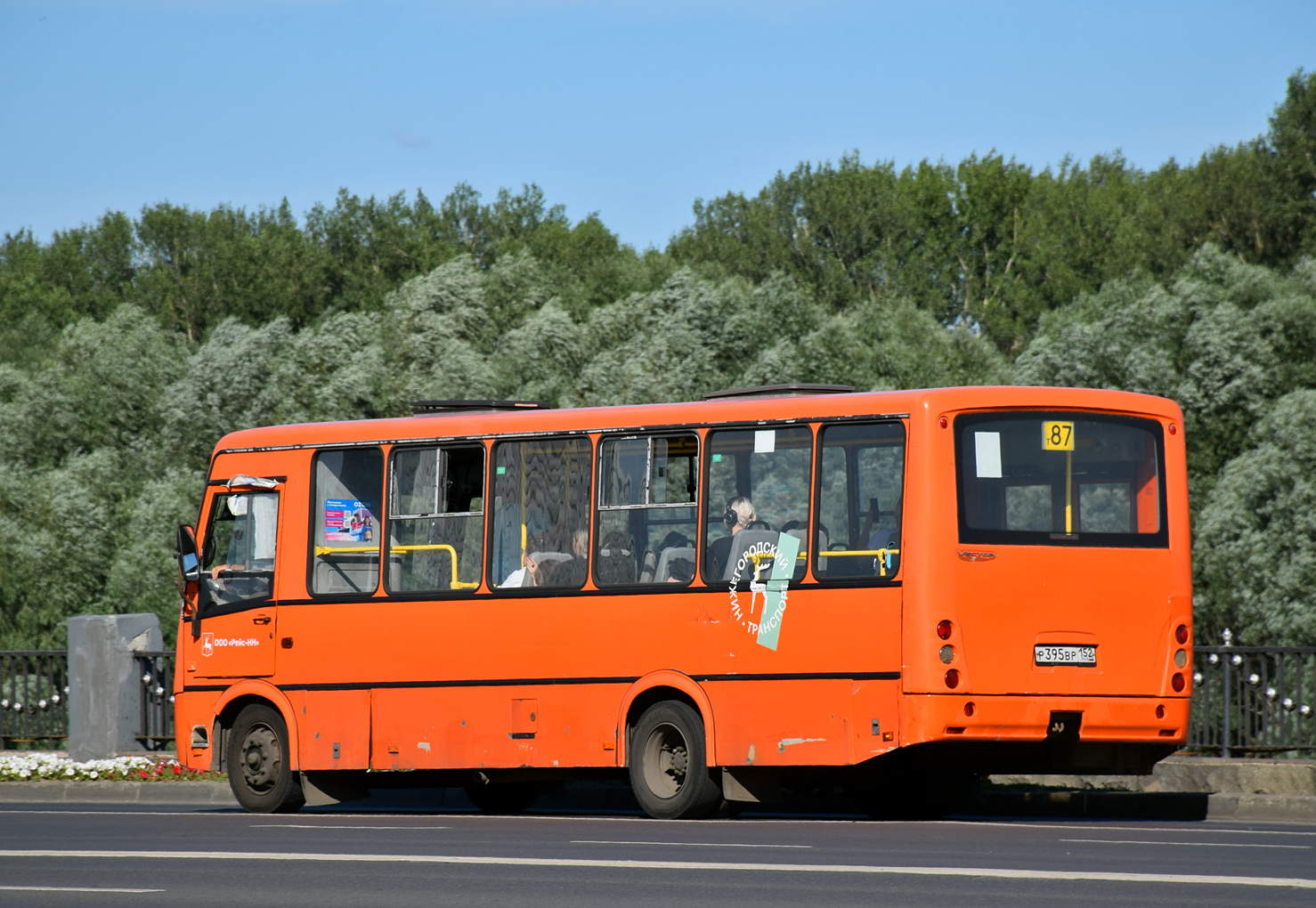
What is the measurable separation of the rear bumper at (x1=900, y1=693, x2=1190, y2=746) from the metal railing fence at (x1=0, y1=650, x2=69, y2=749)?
514 inches

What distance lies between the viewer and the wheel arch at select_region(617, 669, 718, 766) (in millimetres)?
13484

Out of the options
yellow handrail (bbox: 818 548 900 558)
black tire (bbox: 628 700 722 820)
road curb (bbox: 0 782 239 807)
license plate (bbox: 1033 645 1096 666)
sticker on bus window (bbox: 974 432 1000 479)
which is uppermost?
sticker on bus window (bbox: 974 432 1000 479)

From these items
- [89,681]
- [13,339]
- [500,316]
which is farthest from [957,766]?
[13,339]

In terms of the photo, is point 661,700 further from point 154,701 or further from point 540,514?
point 154,701

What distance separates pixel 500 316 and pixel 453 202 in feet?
127

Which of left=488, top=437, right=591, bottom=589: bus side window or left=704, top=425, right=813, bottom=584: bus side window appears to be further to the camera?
left=488, top=437, right=591, bottom=589: bus side window

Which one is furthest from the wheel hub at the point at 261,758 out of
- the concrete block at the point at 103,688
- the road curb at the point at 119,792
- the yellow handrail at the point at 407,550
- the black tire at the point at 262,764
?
the concrete block at the point at 103,688

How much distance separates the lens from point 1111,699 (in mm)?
12930

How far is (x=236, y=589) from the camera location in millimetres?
16125

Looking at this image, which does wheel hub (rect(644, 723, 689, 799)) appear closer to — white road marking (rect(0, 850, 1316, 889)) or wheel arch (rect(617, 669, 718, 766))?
wheel arch (rect(617, 669, 718, 766))

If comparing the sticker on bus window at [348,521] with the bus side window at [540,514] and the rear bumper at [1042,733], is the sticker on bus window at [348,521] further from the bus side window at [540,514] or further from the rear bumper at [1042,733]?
the rear bumper at [1042,733]

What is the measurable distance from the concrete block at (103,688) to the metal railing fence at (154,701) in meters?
0.07

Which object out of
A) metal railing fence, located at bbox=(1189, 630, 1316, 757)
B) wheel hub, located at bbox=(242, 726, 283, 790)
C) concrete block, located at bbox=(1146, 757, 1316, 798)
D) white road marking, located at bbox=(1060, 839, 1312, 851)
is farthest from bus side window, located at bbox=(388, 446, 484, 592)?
metal railing fence, located at bbox=(1189, 630, 1316, 757)

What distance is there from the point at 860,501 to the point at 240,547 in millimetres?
5936
